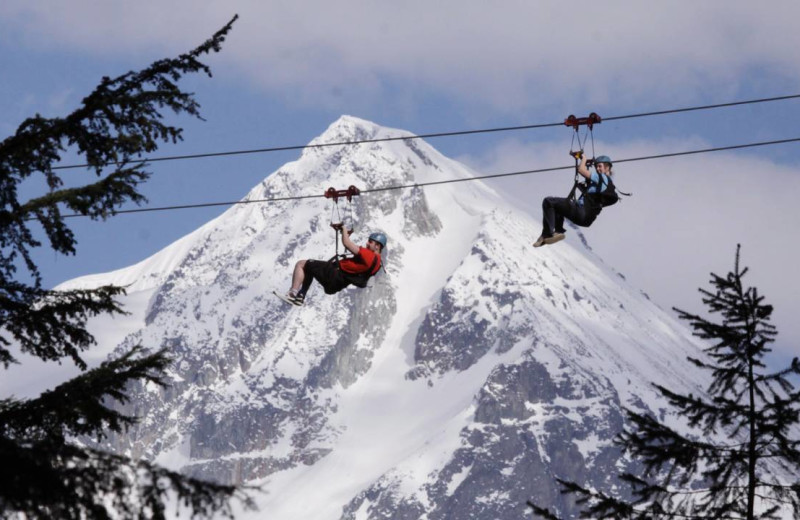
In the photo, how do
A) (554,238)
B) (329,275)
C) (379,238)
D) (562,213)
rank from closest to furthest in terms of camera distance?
(554,238), (562,213), (379,238), (329,275)

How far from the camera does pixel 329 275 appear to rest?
27047mm

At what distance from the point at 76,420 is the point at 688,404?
394 inches

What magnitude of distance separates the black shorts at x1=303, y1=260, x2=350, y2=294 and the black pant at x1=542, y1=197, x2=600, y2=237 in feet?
12.2

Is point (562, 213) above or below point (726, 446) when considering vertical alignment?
above

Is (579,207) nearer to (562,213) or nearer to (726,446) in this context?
(562,213)

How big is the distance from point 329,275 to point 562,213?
4.28 meters

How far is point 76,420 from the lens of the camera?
1281 centimetres

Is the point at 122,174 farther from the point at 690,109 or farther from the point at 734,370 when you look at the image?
the point at 690,109

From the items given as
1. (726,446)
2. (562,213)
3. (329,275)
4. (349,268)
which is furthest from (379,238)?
(726,446)

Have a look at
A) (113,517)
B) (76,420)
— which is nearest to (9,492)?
(113,517)

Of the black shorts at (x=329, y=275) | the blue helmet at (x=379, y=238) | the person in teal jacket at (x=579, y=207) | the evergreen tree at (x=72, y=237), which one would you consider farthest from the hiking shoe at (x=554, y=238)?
the evergreen tree at (x=72, y=237)

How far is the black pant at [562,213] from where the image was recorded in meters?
25.6

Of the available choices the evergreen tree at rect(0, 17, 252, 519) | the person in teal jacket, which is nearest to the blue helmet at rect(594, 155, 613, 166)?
the person in teal jacket

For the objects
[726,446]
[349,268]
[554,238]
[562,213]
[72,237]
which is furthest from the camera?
[349,268]
